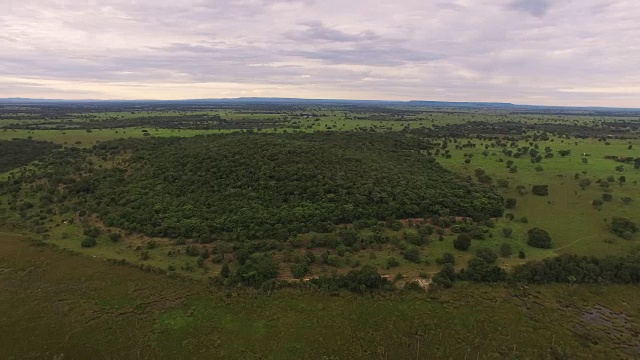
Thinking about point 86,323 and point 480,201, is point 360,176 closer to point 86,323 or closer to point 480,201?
point 480,201

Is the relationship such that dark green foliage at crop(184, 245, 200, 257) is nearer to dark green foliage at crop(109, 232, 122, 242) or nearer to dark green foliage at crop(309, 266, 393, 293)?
dark green foliage at crop(109, 232, 122, 242)

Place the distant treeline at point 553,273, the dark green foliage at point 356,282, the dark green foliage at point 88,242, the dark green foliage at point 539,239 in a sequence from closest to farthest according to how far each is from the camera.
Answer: the dark green foliage at point 356,282 < the distant treeline at point 553,273 < the dark green foliage at point 539,239 < the dark green foliage at point 88,242

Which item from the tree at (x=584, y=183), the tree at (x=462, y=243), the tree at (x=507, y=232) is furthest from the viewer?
the tree at (x=584, y=183)

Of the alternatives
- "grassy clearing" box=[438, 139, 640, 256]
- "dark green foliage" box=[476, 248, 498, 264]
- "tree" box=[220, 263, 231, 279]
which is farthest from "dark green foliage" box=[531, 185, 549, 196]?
"tree" box=[220, 263, 231, 279]

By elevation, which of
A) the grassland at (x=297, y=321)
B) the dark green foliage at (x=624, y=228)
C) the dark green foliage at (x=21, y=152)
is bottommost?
the grassland at (x=297, y=321)

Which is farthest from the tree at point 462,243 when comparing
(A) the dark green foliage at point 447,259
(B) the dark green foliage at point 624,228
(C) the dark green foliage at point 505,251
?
(B) the dark green foliage at point 624,228

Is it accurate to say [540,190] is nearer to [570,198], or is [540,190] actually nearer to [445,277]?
[570,198]

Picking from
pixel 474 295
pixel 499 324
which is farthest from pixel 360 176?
pixel 499 324

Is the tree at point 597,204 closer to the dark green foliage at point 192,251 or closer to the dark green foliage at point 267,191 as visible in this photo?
the dark green foliage at point 267,191
